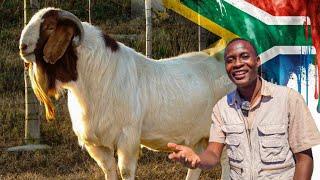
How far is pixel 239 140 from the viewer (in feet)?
13.1

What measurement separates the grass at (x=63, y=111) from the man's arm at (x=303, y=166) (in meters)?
4.86

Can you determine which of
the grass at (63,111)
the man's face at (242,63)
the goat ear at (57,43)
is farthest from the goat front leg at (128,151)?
the man's face at (242,63)

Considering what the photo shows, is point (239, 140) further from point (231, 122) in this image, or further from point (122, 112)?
point (122, 112)

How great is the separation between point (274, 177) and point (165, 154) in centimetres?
612

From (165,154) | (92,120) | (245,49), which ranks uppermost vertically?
(245,49)

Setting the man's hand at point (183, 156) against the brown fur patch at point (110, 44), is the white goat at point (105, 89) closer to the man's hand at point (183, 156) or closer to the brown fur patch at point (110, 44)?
the brown fur patch at point (110, 44)

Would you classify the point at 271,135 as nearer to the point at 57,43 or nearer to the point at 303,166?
the point at 303,166

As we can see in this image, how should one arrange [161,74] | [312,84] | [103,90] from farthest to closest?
[161,74] < [103,90] < [312,84]

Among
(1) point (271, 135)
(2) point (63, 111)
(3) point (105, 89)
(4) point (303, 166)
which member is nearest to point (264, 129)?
(1) point (271, 135)

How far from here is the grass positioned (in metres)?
9.25

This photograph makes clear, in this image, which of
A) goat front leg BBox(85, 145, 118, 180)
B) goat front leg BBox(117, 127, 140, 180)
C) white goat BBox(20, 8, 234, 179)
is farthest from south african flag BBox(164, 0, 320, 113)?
goat front leg BBox(85, 145, 118, 180)

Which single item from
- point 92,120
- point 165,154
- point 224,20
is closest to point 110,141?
point 92,120

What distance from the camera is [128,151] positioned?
6562 mm

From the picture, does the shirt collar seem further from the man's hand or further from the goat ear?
the goat ear
